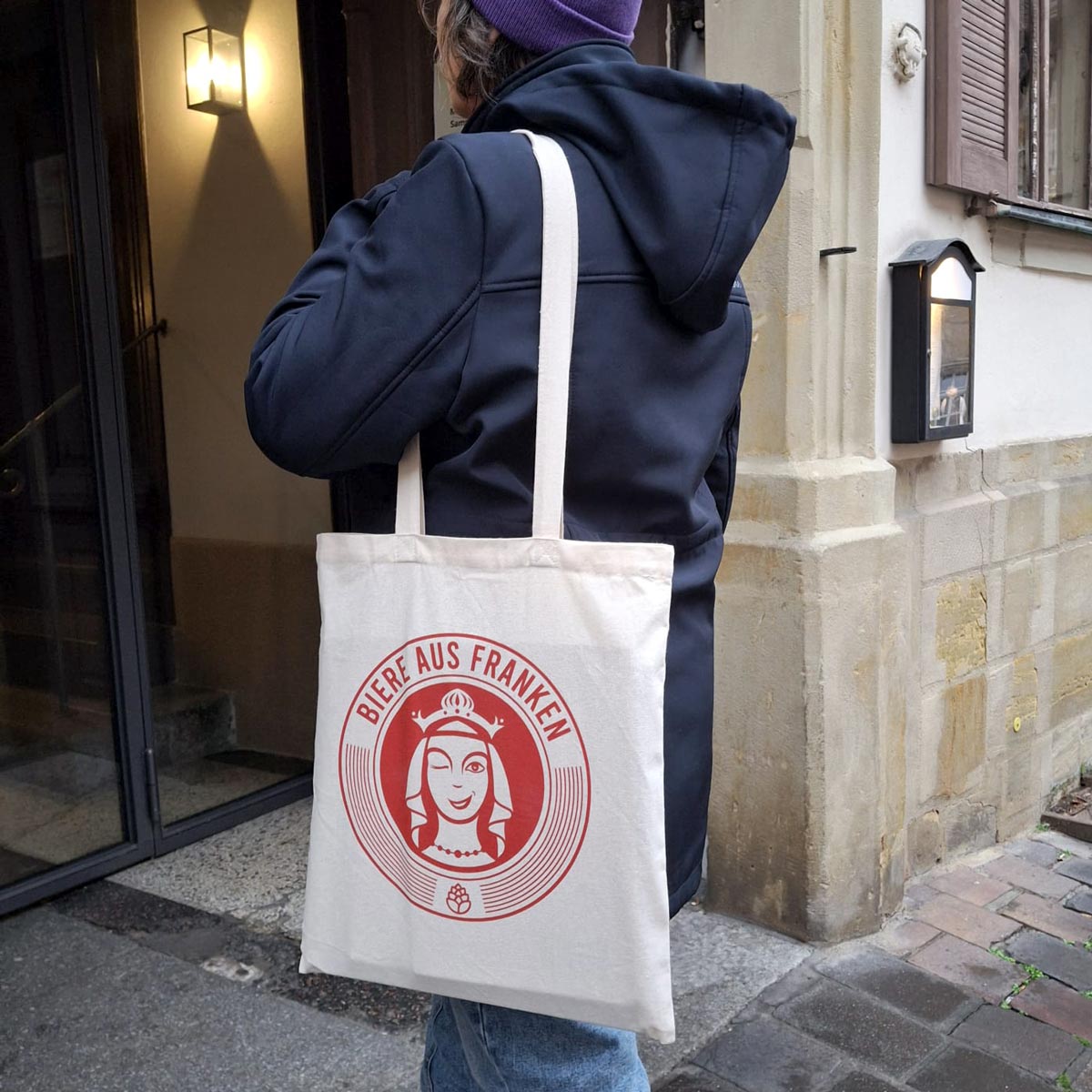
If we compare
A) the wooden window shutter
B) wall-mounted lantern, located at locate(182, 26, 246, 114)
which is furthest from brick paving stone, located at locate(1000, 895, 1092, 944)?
wall-mounted lantern, located at locate(182, 26, 246, 114)

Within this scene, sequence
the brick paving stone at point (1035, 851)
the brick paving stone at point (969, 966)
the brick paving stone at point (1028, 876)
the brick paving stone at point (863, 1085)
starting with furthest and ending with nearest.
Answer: the brick paving stone at point (1035, 851) → the brick paving stone at point (1028, 876) → the brick paving stone at point (969, 966) → the brick paving stone at point (863, 1085)

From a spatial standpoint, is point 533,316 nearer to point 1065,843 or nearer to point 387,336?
point 387,336

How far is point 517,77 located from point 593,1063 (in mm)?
1160

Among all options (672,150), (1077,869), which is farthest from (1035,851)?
(672,150)

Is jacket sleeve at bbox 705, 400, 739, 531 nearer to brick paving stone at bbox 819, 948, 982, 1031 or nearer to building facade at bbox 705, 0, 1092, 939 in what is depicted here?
building facade at bbox 705, 0, 1092, 939

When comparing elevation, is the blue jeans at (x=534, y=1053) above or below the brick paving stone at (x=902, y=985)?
above

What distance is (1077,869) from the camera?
3605mm

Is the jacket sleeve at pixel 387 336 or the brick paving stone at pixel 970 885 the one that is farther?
the brick paving stone at pixel 970 885

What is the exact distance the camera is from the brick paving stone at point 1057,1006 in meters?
2.59

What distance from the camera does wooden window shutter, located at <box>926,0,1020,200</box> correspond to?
10.1 ft

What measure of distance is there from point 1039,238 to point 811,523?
1684 millimetres

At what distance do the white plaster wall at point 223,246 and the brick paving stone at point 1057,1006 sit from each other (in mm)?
2693

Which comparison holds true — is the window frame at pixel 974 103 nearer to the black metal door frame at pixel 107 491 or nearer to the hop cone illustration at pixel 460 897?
the black metal door frame at pixel 107 491

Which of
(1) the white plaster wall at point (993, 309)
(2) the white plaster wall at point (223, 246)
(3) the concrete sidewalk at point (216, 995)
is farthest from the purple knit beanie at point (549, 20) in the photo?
(2) the white plaster wall at point (223, 246)
